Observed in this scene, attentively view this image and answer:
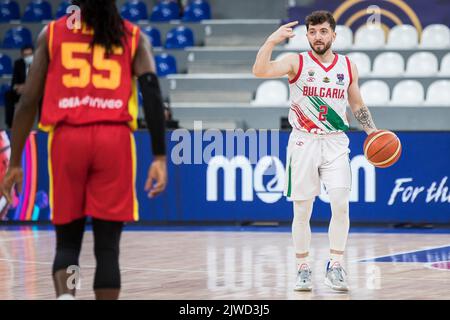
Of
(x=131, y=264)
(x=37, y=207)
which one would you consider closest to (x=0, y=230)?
(x=37, y=207)

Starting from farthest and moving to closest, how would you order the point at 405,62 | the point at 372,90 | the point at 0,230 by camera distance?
the point at 405,62, the point at 372,90, the point at 0,230

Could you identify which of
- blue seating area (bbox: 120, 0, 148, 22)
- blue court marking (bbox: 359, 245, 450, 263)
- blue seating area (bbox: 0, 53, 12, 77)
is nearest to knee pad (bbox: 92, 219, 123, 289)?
blue court marking (bbox: 359, 245, 450, 263)

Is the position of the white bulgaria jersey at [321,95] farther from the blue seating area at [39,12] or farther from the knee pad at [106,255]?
the blue seating area at [39,12]

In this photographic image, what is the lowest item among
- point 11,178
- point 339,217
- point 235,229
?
point 235,229

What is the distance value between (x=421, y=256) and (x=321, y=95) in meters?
3.58

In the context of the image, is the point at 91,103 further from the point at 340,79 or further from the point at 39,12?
the point at 39,12

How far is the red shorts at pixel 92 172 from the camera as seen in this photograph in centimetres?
538

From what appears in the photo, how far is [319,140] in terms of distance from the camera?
826cm

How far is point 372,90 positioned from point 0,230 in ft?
24.3

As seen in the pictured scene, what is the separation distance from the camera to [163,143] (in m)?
5.46

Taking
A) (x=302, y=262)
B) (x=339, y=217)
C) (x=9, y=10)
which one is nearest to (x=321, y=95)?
(x=339, y=217)

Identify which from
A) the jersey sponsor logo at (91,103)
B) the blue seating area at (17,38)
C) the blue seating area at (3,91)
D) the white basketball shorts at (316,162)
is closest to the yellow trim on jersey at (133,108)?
the jersey sponsor logo at (91,103)
